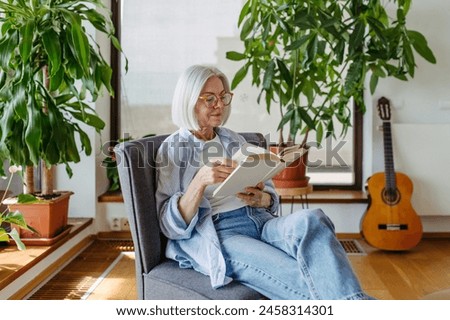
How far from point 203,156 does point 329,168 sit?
199 centimetres

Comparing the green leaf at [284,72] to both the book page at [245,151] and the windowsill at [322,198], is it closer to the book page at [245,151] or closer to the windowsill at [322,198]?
the windowsill at [322,198]

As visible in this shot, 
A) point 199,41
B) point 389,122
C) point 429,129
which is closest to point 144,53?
point 199,41

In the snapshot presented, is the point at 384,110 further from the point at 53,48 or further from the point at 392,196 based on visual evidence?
the point at 53,48

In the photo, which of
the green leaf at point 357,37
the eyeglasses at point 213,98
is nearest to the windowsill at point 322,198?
the green leaf at point 357,37

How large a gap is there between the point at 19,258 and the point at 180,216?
112cm

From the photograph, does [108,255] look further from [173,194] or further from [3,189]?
[173,194]

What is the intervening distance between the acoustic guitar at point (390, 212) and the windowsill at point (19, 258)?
1655mm

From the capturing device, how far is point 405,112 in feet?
11.0

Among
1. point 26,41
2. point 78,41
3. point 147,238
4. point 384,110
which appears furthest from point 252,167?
point 384,110

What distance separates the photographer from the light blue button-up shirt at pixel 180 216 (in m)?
1.58

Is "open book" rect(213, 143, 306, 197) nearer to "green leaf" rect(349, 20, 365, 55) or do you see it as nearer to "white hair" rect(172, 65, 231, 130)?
"white hair" rect(172, 65, 231, 130)

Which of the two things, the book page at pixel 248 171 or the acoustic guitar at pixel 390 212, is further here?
the acoustic guitar at pixel 390 212

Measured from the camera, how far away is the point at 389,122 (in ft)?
10.5

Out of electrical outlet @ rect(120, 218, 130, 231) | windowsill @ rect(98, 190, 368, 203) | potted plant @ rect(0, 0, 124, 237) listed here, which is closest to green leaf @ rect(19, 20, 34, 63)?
potted plant @ rect(0, 0, 124, 237)
